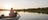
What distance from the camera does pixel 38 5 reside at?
115 cm

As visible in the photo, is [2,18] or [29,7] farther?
[29,7]

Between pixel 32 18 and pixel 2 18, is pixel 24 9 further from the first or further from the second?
pixel 2 18

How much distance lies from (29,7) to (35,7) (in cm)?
9

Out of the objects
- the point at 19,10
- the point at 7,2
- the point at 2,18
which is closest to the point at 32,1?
the point at 19,10

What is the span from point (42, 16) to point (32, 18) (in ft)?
0.50

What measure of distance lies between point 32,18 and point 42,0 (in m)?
0.31

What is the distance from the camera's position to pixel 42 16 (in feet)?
3.72

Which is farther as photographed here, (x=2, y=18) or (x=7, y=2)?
(x=7, y=2)

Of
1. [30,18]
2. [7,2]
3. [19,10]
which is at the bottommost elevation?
[30,18]

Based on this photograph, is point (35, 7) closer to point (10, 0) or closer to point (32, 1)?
point (32, 1)

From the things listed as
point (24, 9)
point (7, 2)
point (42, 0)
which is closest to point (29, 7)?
point (24, 9)

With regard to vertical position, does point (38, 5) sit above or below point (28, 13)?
above

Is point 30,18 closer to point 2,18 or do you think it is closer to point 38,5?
point 38,5

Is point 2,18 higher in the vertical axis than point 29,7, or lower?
lower
